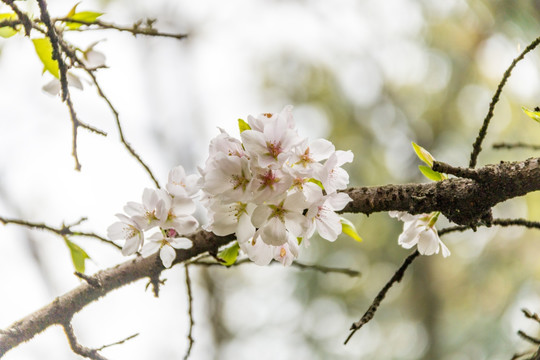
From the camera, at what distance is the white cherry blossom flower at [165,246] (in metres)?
0.44

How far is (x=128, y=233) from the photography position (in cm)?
45

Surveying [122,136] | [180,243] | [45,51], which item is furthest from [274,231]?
[45,51]

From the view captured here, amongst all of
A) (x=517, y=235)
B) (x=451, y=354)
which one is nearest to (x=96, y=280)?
(x=451, y=354)

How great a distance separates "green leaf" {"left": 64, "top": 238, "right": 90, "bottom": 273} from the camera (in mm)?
517

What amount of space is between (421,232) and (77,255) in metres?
0.36

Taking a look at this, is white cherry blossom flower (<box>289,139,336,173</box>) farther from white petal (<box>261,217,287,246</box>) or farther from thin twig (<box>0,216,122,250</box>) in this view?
thin twig (<box>0,216,122,250</box>)

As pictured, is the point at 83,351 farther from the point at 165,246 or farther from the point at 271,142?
the point at 271,142

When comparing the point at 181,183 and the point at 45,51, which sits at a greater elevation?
the point at 45,51

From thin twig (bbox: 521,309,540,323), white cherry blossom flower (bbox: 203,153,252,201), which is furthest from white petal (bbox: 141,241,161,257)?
thin twig (bbox: 521,309,540,323)

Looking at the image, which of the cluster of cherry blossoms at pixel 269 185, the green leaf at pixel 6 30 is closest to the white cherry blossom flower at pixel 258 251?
the cluster of cherry blossoms at pixel 269 185

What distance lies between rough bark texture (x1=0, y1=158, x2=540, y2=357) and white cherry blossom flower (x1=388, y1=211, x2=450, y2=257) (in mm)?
27

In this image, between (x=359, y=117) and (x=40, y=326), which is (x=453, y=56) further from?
(x=40, y=326)

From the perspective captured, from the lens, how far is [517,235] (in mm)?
2107

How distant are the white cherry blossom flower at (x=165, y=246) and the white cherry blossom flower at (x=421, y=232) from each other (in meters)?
0.20
